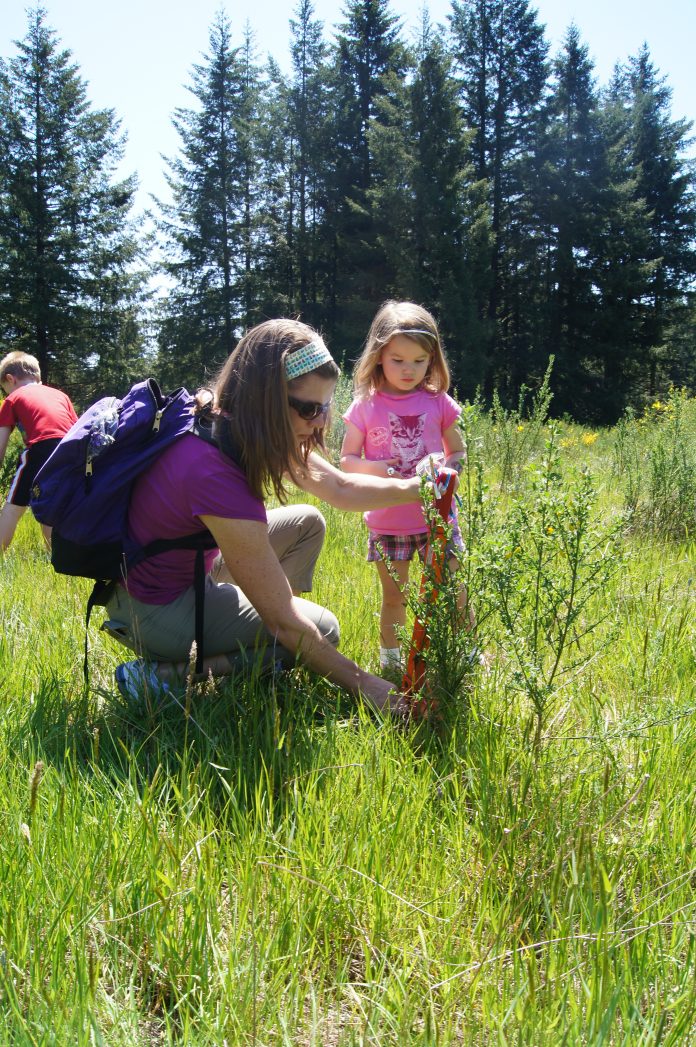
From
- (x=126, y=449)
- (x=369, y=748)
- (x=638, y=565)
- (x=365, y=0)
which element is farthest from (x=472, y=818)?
(x=365, y=0)

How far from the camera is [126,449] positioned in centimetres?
226

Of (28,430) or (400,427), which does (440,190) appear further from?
(400,427)

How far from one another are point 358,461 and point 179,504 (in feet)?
3.33

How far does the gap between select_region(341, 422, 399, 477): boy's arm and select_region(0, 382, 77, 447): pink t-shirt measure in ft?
8.18

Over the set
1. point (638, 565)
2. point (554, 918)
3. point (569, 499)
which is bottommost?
point (554, 918)

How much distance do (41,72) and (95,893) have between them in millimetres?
35313

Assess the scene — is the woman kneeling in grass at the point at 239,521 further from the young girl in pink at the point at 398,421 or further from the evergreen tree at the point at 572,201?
the evergreen tree at the point at 572,201

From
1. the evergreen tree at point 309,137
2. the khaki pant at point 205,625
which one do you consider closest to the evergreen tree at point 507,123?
the evergreen tree at point 309,137

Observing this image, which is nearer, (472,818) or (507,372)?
(472,818)

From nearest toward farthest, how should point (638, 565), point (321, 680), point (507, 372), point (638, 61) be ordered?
point (321, 680)
point (638, 565)
point (507, 372)
point (638, 61)

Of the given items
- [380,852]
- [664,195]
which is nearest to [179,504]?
[380,852]

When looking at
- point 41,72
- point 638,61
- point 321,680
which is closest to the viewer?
point 321,680

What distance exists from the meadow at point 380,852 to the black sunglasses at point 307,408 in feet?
1.66

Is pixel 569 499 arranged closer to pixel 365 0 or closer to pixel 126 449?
pixel 126 449
